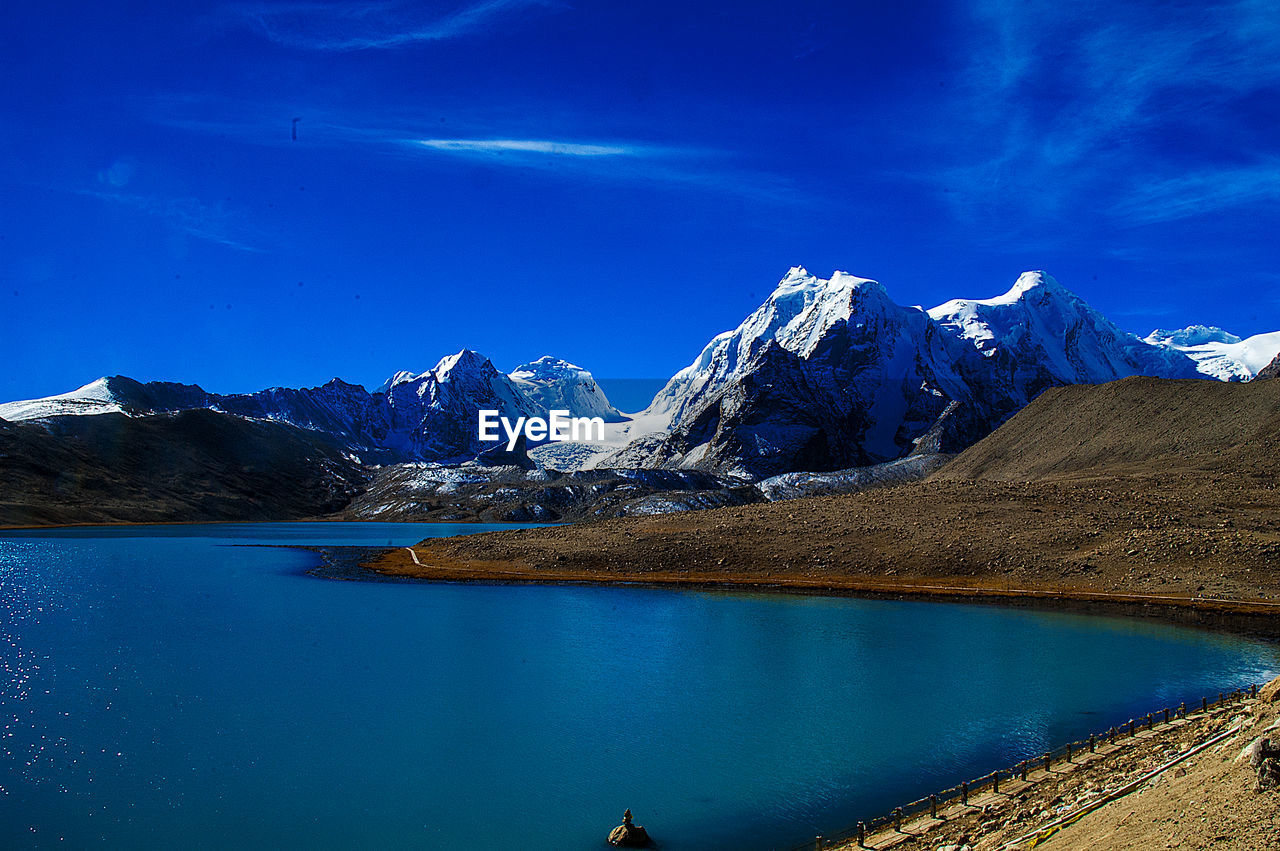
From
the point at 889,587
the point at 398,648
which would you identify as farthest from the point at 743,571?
the point at 398,648

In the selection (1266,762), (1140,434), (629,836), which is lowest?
(629,836)

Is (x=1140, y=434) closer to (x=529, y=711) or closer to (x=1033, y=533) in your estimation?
(x=1033, y=533)

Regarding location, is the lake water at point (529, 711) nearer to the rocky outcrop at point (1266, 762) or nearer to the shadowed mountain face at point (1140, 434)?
the rocky outcrop at point (1266, 762)

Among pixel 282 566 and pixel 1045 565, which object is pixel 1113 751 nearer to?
pixel 1045 565

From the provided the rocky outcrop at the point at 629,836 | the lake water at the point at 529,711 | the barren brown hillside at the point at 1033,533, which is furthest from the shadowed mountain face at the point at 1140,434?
the rocky outcrop at the point at 629,836

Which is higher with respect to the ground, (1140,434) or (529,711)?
(1140,434)

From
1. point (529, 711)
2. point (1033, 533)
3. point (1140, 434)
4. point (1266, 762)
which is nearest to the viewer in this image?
point (1266, 762)

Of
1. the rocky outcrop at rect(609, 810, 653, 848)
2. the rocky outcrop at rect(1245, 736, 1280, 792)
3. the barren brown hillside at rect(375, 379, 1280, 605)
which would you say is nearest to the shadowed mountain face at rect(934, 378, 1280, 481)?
the barren brown hillside at rect(375, 379, 1280, 605)

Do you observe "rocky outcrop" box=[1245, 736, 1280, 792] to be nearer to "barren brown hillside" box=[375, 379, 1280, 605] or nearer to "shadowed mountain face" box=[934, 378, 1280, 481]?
"barren brown hillside" box=[375, 379, 1280, 605]

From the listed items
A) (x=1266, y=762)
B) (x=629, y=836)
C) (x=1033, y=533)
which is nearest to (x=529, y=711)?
(x=629, y=836)
